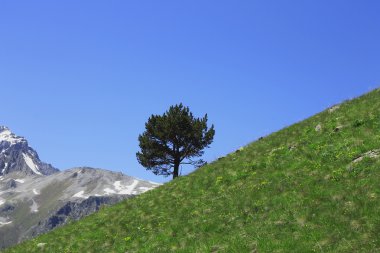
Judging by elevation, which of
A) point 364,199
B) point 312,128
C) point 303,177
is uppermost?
point 312,128

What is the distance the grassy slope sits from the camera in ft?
54.1

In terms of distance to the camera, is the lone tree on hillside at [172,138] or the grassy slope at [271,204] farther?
the lone tree on hillside at [172,138]

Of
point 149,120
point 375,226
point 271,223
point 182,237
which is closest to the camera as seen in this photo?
point 375,226

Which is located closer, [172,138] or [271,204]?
[271,204]

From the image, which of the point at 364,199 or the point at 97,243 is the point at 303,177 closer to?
the point at 364,199

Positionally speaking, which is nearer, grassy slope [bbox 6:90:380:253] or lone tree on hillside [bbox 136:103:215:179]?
grassy slope [bbox 6:90:380:253]

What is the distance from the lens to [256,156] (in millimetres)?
30359

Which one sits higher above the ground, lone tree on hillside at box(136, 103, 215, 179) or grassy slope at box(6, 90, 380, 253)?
lone tree on hillside at box(136, 103, 215, 179)

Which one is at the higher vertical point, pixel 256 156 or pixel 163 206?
pixel 256 156

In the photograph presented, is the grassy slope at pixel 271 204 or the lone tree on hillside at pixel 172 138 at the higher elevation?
the lone tree on hillside at pixel 172 138

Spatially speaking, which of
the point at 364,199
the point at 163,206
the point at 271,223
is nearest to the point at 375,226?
the point at 364,199

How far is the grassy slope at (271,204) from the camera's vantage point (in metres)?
16.5

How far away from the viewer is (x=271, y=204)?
807 inches

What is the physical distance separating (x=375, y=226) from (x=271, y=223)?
172 inches
